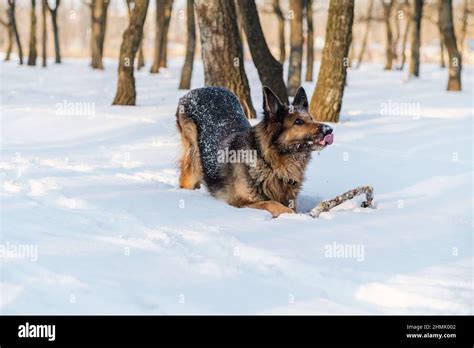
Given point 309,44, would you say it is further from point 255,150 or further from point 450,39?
point 255,150

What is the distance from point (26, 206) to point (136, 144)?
178 inches

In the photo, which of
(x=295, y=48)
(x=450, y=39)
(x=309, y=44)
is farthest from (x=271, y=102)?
(x=309, y=44)

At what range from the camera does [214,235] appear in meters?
5.40

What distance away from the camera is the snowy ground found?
410cm

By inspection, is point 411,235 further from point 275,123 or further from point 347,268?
point 275,123

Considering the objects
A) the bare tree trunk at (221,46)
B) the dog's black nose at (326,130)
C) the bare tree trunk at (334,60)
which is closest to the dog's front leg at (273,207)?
the dog's black nose at (326,130)

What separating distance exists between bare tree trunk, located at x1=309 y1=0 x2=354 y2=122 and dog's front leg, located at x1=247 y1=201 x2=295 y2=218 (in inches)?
260

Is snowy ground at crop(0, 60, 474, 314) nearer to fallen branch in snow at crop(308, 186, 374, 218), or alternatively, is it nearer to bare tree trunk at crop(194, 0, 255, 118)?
fallen branch in snow at crop(308, 186, 374, 218)

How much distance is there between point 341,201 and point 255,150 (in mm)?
1117

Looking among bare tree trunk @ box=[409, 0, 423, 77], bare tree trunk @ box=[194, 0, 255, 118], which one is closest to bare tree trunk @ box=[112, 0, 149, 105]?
bare tree trunk @ box=[194, 0, 255, 118]

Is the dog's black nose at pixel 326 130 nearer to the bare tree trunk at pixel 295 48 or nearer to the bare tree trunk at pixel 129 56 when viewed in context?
the bare tree trunk at pixel 129 56

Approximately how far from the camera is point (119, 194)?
6.80 meters

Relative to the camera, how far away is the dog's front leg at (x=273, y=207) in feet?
21.4
